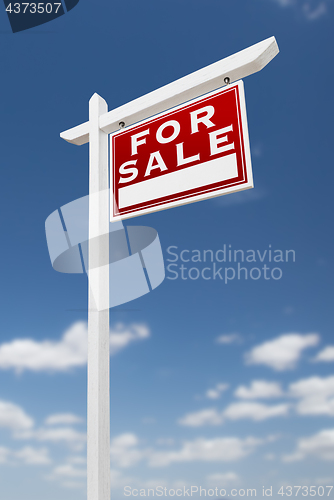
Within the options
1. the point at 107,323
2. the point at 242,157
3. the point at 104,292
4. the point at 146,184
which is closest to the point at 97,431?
the point at 107,323

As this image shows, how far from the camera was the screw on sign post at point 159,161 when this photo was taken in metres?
2.55

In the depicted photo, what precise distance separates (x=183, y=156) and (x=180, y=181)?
6.9 inches

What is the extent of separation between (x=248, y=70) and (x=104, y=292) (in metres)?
1.78

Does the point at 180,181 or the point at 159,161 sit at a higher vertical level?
the point at 159,161

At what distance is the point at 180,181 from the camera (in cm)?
270

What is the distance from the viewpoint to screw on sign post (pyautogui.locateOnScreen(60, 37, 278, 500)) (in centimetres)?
255

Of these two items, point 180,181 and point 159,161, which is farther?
point 159,161

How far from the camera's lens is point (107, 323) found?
2709 millimetres

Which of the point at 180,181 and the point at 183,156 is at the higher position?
the point at 183,156

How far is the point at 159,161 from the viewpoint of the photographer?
282 centimetres

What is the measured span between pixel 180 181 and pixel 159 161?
9.5 inches

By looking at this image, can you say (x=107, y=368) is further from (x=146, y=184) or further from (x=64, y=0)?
(x=64, y=0)

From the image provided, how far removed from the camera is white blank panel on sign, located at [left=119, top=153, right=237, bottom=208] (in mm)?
2570

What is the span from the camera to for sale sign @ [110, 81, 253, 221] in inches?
102
